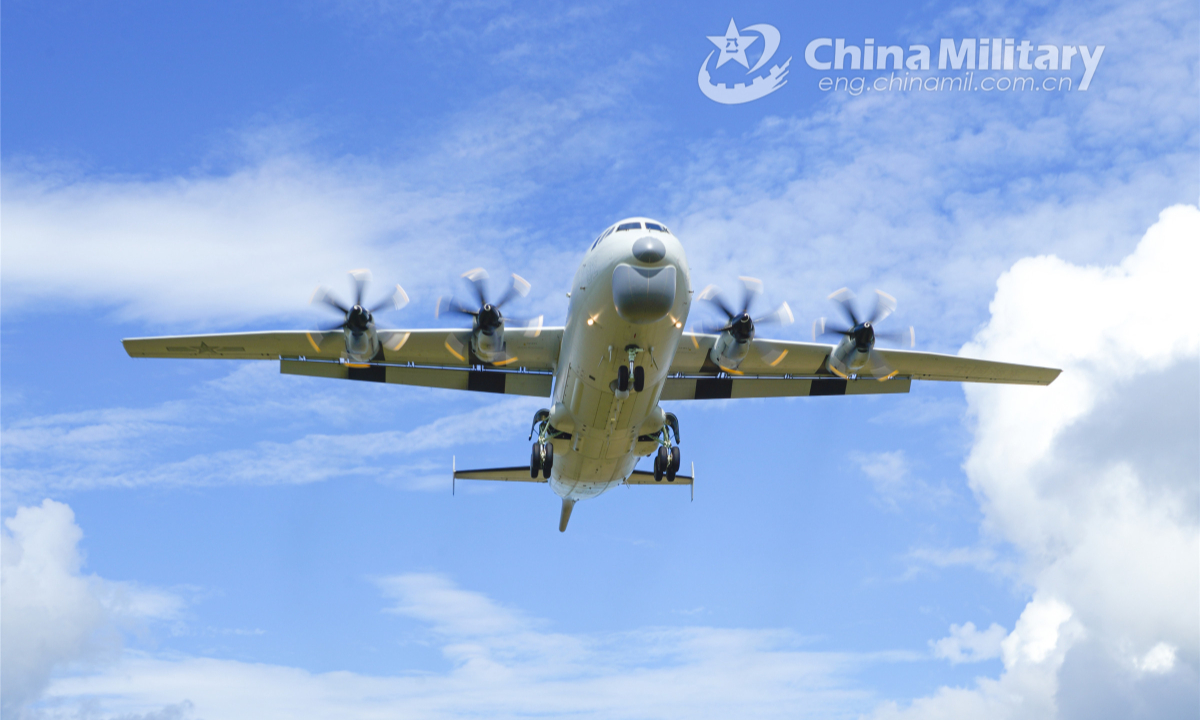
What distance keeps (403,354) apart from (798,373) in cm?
1172

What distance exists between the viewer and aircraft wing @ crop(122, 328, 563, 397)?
24828 mm

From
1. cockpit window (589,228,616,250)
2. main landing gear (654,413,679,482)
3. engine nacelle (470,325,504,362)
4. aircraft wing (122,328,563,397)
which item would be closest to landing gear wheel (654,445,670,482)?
main landing gear (654,413,679,482)

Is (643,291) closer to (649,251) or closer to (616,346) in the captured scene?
(649,251)

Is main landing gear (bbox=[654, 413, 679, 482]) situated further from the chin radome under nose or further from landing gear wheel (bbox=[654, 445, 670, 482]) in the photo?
the chin radome under nose

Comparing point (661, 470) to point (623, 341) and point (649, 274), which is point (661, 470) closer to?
point (623, 341)

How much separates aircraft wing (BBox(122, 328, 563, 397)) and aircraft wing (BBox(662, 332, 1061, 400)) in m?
4.06

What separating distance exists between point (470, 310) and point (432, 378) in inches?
185

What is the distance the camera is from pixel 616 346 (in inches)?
782

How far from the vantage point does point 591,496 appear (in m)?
27.7

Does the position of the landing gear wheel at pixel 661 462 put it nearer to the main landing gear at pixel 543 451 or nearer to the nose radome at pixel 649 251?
the main landing gear at pixel 543 451

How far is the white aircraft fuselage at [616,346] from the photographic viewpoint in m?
18.4

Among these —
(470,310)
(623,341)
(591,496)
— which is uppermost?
(470,310)

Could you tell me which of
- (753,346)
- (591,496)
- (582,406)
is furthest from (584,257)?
(591,496)

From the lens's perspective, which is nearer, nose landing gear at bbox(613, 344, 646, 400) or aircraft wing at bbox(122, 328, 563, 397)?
nose landing gear at bbox(613, 344, 646, 400)
